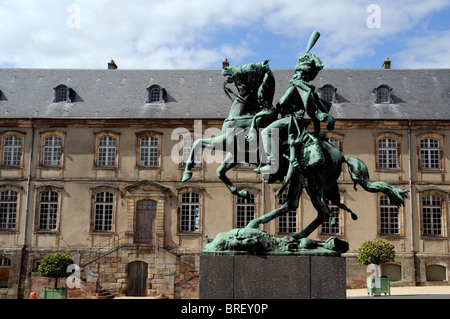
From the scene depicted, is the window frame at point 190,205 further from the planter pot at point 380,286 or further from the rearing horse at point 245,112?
the rearing horse at point 245,112

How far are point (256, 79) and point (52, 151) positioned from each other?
21.6 m

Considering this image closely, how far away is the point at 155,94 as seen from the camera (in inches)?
1129

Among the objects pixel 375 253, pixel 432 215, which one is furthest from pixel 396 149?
pixel 375 253

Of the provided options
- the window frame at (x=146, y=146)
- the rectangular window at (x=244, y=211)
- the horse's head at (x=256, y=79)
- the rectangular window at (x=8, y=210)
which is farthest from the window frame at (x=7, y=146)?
the horse's head at (x=256, y=79)

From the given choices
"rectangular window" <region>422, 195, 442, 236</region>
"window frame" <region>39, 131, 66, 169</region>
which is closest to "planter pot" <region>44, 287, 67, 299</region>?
"window frame" <region>39, 131, 66, 169</region>

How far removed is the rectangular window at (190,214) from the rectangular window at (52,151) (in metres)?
6.93

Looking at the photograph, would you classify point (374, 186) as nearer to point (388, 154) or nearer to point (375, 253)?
point (375, 253)

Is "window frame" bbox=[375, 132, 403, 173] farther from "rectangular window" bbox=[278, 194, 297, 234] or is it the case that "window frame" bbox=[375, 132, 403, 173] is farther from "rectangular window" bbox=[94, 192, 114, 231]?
"rectangular window" bbox=[94, 192, 114, 231]

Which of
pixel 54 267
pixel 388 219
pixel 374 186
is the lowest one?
pixel 54 267

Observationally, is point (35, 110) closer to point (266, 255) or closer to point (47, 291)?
point (47, 291)

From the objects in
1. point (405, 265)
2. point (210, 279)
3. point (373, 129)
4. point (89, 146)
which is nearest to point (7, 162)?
point (89, 146)

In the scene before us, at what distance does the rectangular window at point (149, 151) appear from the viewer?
27.2m

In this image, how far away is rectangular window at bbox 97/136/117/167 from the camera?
27266 mm

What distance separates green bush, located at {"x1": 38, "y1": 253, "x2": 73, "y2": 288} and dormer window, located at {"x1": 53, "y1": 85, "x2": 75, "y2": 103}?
9342mm
